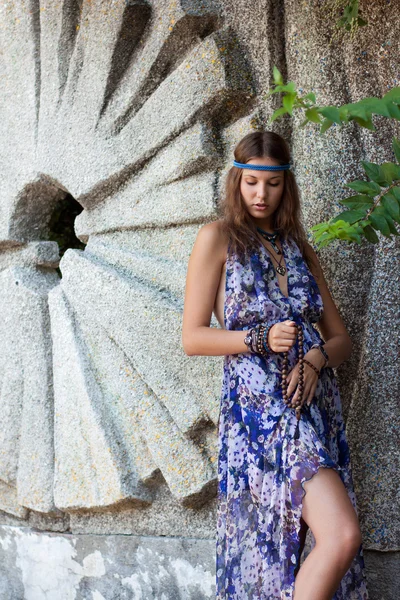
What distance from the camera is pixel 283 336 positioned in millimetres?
2047

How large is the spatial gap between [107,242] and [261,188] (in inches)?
38.6

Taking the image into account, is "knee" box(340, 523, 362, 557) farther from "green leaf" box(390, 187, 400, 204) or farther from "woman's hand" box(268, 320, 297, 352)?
"green leaf" box(390, 187, 400, 204)

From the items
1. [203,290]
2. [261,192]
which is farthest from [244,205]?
[203,290]

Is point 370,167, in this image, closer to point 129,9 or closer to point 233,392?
point 233,392

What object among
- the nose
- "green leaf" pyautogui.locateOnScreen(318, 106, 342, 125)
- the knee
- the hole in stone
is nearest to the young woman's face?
the nose

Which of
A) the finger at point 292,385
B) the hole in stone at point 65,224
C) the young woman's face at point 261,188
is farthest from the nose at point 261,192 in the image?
the hole in stone at point 65,224

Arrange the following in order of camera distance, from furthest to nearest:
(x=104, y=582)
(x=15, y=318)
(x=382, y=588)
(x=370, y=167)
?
1. (x=15, y=318)
2. (x=104, y=582)
3. (x=382, y=588)
4. (x=370, y=167)

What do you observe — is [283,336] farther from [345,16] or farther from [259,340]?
[345,16]

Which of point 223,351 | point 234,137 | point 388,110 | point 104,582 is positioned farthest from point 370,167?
point 104,582

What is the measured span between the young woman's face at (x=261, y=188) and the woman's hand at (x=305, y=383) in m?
0.41

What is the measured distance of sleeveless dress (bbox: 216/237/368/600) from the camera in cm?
206

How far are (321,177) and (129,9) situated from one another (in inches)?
35.1

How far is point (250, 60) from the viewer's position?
2.74 metres

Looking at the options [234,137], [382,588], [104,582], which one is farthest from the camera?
[104,582]
